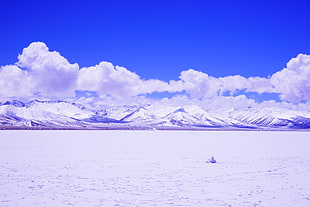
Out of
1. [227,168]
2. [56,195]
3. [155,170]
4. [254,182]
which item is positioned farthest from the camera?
[227,168]

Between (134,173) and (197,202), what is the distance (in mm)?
7157

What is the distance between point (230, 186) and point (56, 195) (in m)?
7.60

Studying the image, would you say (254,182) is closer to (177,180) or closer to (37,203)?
(177,180)

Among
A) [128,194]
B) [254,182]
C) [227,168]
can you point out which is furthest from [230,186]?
[227,168]

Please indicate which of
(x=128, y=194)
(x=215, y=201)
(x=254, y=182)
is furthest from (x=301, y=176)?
(x=128, y=194)

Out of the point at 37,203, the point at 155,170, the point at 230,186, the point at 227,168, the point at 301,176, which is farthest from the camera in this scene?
the point at 227,168

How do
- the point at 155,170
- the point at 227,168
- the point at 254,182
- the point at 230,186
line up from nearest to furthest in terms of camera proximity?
the point at 230,186, the point at 254,182, the point at 155,170, the point at 227,168

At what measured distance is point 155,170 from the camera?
20000mm

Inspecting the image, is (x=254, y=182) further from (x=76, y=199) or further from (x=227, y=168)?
(x=76, y=199)

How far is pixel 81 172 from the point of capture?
62.1 feet

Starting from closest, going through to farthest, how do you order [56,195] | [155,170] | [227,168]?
[56,195] → [155,170] → [227,168]

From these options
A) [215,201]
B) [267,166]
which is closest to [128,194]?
[215,201]

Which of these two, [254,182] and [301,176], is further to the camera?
[301,176]

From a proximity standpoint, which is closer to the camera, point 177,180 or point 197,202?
point 197,202
